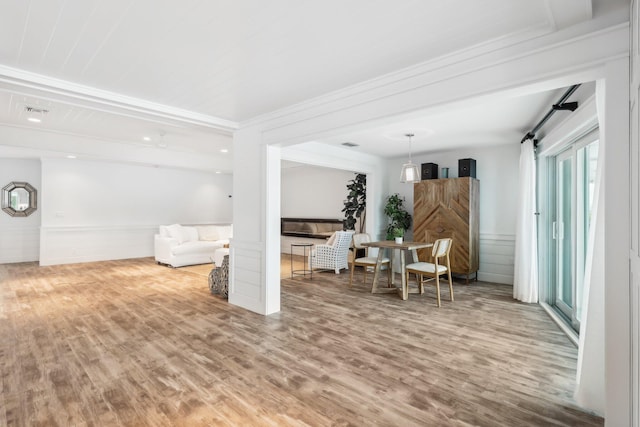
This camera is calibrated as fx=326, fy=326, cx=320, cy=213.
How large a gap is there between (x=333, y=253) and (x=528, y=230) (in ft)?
11.3

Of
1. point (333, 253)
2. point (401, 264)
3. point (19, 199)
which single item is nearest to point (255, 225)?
point (401, 264)

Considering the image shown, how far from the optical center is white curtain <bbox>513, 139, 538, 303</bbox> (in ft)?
14.7

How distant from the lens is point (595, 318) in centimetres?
208

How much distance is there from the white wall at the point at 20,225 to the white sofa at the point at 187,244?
9.54 feet

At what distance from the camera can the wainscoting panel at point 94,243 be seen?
738cm

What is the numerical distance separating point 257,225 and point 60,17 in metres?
2.68

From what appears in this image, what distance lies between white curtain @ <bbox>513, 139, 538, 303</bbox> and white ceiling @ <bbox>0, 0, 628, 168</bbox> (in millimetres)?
1025

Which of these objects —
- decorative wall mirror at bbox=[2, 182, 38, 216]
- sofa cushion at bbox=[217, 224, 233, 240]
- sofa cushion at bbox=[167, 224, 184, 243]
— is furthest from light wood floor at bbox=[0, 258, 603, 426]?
decorative wall mirror at bbox=[2, 182, 38, 216]

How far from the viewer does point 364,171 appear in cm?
691

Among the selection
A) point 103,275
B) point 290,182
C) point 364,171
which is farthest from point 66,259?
point 364,171

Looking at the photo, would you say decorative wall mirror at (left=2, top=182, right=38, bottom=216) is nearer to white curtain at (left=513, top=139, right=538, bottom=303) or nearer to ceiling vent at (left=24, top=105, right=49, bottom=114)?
ceiling vent at (left=24, top=105, right=49, bottom=114)

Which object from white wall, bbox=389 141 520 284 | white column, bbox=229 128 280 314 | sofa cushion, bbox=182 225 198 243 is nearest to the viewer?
white column, bbox=229 128 280 314

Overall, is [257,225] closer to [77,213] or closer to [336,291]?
[336,291]

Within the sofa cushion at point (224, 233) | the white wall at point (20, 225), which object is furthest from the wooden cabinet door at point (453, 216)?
the white wall at point (20, 225)
